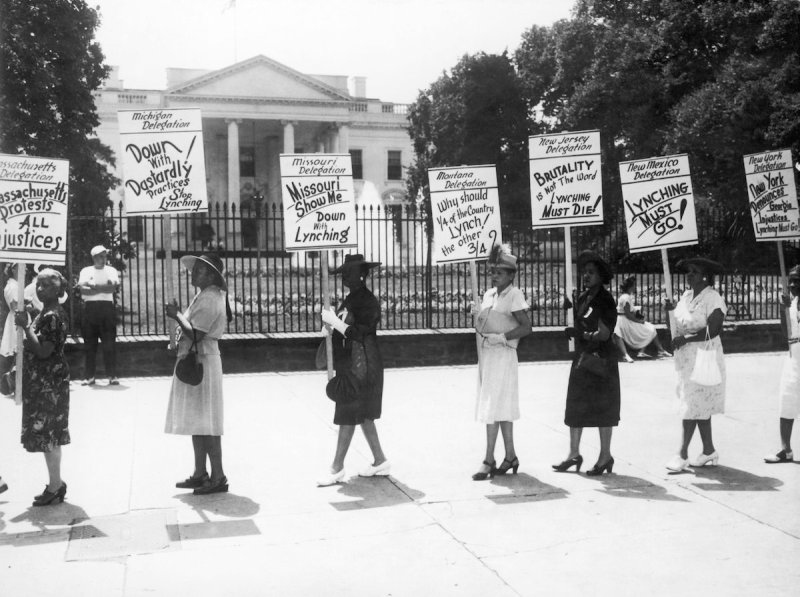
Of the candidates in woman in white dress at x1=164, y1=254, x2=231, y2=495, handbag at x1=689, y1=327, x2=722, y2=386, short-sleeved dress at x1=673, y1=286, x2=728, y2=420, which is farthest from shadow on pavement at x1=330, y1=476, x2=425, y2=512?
handbag at x1=689, y1=327, x2=722, y2=386

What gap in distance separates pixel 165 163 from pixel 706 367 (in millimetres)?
4809

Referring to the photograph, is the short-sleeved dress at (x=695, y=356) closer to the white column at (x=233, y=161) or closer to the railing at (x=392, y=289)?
the railing at (x=392, y=289)

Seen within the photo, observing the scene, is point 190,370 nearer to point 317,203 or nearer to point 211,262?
point 211,262

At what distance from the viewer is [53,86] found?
20859 millimetres

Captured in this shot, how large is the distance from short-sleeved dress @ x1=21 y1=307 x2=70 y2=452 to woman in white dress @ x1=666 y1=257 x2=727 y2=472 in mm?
4761

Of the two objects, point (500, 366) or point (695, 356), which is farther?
point (695, 356)

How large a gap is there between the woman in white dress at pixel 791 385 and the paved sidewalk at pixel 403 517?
24cm

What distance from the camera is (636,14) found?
3038 centimetres

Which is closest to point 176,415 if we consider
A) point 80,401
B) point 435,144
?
point 80,401

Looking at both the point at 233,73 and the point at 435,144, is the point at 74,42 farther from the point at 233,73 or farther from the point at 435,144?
the point at 233,73

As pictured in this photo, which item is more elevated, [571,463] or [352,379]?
[352,379]

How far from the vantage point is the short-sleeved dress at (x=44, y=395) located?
643cm

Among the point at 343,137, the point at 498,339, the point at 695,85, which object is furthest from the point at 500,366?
the point at 343,137

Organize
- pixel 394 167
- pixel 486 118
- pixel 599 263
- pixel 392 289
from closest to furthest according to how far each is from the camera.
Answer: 1. pixel 599 263
2. pixel 392 289
3. pixel 486 118
4. pixel 394 167
